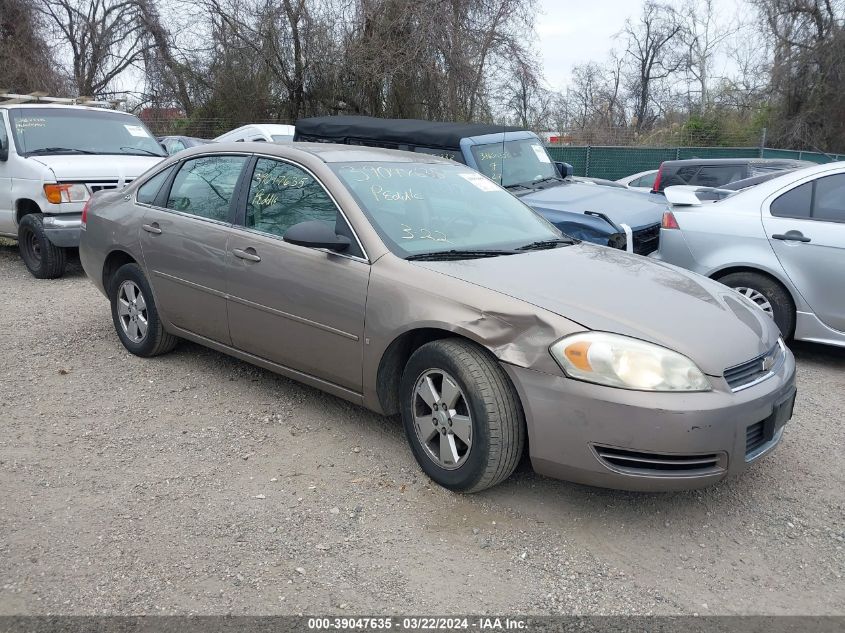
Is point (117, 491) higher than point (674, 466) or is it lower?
Result: lower

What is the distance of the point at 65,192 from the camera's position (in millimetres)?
8125

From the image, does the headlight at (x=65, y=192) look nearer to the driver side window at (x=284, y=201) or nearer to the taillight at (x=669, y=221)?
the driver side window at (x=284, y=201)

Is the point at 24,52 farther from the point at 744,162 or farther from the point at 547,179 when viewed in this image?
the point at 744,162

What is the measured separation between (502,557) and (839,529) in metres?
1.56

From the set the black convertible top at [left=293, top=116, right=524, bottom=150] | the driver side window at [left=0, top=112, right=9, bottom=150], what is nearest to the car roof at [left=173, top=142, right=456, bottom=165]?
the black convertible top at [left=293, top=116, right=524, bottom=150]

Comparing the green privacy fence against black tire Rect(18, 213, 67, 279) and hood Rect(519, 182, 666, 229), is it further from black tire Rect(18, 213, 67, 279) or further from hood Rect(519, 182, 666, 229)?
black tire Rect(18, 213, 67, 279)

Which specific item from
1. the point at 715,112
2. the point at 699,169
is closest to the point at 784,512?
the point at 699,169

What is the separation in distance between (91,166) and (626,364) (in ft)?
23.2

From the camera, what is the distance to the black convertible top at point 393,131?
311 inches

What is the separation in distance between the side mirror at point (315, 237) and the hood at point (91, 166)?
5305 mm

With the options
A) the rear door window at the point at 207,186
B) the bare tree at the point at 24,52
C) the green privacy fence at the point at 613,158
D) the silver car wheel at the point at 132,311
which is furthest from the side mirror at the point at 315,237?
the bare tree at the point at 24,52

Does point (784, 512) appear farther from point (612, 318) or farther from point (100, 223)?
point (100, 223)

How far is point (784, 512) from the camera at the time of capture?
140 inches

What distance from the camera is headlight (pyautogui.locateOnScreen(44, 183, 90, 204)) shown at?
318 inches
